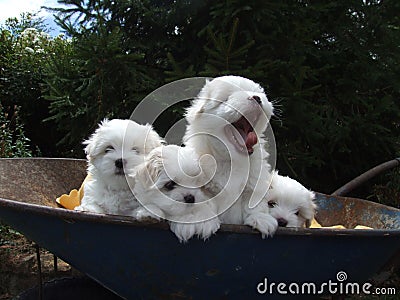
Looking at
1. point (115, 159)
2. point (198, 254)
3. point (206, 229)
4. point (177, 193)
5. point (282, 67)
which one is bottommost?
point (198, 254)

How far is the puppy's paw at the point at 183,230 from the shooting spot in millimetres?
1635

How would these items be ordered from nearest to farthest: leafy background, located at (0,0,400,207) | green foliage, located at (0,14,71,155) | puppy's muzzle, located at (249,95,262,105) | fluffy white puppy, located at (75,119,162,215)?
1. puppy's muzzle, located at (249,95,262,105)
2. fluffy white puppy, located at (75,119,162,215)
3. leafy background, located at (0,0,400,207)
4. green foliage, located at (0,14,71,155)

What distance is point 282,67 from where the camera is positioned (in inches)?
144

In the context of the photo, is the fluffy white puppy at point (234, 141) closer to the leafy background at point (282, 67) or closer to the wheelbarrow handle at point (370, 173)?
the wheelbarrow handle at point (370, 173)

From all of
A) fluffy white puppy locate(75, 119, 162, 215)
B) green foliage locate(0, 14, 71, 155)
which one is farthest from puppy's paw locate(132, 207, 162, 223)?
green foliage locate(0, 14, 71, 155)

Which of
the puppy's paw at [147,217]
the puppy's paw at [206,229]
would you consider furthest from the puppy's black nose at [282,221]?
the puppy's paw at [147,217]

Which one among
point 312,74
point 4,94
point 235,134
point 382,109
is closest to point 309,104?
point 312,74

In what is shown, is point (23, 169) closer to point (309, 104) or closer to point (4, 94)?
point (309, 104)

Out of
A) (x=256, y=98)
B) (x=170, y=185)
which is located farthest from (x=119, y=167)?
(x=256, y=98)

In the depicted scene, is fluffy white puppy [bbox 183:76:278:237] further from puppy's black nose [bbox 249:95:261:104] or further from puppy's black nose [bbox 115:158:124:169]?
puppy's black nose [bbox 115:158:124:169]

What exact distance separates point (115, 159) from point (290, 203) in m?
0.82

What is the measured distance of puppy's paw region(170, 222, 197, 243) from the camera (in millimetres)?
1635

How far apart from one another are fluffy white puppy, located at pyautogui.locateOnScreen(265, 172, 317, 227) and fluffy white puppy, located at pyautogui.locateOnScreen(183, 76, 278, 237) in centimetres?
20

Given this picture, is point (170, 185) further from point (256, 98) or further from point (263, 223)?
point (256, 98)
